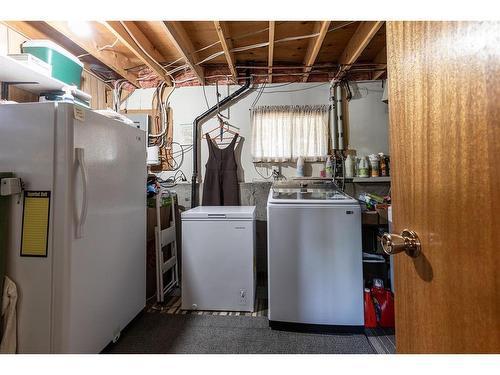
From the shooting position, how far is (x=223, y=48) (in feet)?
7.14

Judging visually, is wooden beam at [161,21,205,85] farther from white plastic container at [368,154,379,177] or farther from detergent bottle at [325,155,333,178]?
white plastic container at [368,154,379,177]

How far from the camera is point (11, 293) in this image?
1194 mm

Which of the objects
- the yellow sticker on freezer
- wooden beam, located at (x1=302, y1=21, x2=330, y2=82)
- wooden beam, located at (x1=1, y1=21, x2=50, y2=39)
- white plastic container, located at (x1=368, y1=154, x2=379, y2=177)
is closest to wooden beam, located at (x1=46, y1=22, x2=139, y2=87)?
wooden beam, located at (x1=1, y1=21, x2=50, y2=39)

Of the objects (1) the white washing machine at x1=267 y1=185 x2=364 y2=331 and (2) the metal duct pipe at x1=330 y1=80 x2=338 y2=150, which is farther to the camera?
(2) the metal duct pipe at x1=330 y1=80 x2=338 y2=150

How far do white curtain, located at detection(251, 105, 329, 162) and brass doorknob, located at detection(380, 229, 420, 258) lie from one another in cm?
215

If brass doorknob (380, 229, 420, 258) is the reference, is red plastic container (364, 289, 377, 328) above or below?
below

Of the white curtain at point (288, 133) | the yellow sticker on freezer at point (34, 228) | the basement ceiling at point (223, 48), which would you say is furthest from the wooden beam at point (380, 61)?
the yellow sticker on freezer at point (34, 228)

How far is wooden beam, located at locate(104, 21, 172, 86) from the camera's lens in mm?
1838

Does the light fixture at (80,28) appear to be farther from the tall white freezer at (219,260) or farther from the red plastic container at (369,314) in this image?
the red plastic container at (369,314)

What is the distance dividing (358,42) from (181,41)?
157 centimetres

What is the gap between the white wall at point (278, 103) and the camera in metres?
2.78

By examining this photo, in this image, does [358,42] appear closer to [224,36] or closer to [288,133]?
[288,133]
